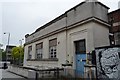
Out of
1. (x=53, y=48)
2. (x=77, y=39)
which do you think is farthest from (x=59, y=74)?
(x=53, y=48)

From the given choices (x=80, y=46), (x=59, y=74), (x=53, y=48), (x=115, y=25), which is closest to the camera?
(x=115, y=25)

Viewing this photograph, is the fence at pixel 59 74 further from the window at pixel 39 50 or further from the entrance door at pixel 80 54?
the window at pixel 39 50

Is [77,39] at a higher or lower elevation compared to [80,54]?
higher

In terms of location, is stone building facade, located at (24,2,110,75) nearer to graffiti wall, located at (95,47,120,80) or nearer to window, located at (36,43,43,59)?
graffiti wall, located at (95,47,120,80)

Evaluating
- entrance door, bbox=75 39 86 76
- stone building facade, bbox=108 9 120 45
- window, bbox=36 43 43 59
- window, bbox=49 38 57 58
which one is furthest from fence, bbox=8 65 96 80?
window, bbox=36 43 43 59

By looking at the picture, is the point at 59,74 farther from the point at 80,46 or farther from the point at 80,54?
the point at 80,46

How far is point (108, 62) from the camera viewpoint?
1073cm

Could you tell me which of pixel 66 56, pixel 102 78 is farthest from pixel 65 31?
pixel 102 78

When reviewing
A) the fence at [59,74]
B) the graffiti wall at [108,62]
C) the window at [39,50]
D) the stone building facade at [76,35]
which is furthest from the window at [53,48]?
the graffiti wall at [108,62]

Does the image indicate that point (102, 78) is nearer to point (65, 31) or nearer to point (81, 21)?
point (81, 21)

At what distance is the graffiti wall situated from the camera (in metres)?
10.1

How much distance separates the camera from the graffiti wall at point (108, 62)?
33.2 feet

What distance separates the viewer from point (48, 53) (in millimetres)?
19703

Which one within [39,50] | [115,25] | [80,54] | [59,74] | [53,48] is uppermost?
[115,25]
